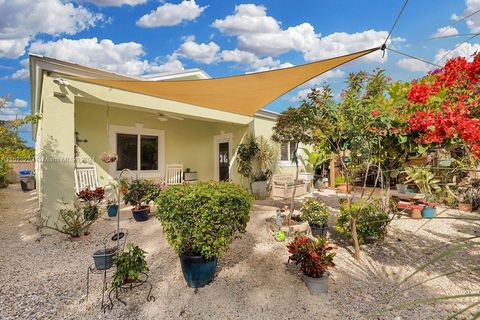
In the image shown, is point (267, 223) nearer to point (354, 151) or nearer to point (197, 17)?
point (354, 151)

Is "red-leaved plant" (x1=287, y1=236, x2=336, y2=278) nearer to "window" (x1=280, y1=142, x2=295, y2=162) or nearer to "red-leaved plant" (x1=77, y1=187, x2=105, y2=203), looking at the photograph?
"red-leaved plant" (x1=77, y1=187, x2=105, y2=203)

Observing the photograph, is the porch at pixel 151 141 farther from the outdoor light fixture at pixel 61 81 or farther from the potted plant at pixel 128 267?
the potted plant at pixel 128 267

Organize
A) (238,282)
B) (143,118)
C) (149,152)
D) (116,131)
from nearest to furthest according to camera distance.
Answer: (238,282) < (116,131) < (143,118) < (149,152)

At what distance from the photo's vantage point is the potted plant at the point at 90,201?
188 inches

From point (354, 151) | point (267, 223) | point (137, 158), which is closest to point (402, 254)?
point (354, 151)

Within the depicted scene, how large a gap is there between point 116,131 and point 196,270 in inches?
234

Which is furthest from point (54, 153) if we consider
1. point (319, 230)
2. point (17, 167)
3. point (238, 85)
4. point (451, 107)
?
point (17, 167)

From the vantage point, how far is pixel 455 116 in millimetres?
2545

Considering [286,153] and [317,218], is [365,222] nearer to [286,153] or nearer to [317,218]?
[317,218]

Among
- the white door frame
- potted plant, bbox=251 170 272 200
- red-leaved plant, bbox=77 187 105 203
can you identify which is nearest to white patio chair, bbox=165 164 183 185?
the white door frame

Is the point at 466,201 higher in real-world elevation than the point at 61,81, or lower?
lower

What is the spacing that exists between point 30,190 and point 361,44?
1422cm

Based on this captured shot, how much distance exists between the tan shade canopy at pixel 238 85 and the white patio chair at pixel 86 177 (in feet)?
7.57

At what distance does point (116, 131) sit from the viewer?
7285 millimetres
